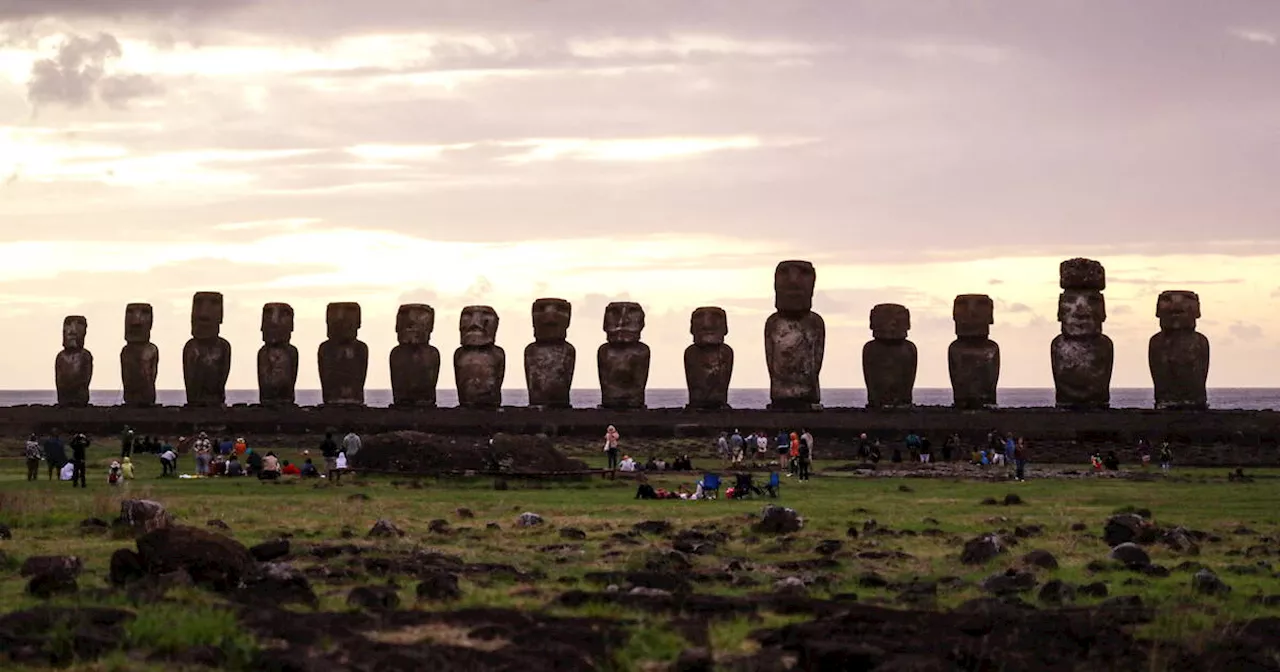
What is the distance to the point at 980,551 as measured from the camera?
19.8 metres

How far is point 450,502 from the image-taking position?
91.9 ft

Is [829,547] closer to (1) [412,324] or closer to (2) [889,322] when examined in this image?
(2) [889,322]

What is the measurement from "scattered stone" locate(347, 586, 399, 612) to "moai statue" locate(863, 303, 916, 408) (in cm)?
3303

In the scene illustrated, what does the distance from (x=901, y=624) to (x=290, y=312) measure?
4129 centimetres

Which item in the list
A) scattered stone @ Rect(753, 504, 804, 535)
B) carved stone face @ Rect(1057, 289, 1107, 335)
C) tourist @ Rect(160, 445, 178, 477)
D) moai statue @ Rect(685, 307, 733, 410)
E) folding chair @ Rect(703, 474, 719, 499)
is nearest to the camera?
scattered stone @ Rect(753, 504, 804, 535)

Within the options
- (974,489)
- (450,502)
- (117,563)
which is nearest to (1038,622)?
(117,563)

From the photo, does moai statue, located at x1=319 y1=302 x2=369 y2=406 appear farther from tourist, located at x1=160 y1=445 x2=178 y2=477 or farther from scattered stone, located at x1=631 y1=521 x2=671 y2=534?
scattered stone, located at x1=631 y1=521 x2=671 y2=534

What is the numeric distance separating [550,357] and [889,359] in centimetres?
923

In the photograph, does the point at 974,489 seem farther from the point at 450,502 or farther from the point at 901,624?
the point at 901,624

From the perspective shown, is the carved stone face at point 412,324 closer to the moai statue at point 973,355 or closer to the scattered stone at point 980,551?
the moai statue at point 973,355

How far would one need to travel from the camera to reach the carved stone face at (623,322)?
49.6 metres

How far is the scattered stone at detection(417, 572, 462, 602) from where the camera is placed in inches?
616

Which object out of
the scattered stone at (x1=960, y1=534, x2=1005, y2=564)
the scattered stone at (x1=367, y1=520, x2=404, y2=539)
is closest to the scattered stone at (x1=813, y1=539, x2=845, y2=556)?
the scattered stone at (x1=960, y1=534, x2=1005, y2=564)

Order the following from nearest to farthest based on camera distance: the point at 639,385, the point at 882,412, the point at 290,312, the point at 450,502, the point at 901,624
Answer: the point at 901,624 < the point at 450,502 < the point at 882,412 < the point at 639,385 < the point at 290,312
